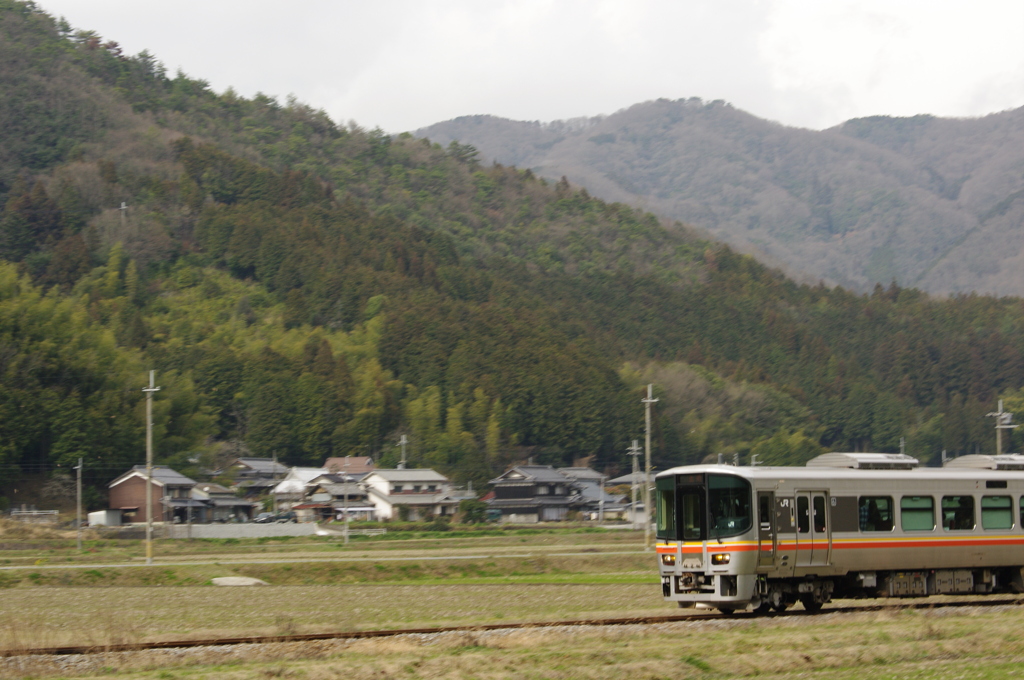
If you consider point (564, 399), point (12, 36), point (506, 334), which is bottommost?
point (564, 399)

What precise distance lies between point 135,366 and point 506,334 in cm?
3424

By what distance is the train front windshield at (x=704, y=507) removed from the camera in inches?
693

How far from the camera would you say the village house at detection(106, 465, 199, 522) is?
228ft

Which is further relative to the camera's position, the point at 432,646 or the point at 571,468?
the point at 571,468

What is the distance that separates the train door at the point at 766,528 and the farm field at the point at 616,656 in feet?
4.92

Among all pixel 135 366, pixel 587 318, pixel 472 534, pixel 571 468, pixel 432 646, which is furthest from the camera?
pixel 587 318

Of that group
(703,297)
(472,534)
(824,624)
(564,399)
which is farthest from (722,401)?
(824,624)

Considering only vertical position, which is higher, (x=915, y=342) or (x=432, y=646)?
(x=915, y=342)

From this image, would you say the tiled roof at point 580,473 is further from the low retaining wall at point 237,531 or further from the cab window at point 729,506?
the cab window at point 729,506

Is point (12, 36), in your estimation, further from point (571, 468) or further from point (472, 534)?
point (472, 534)

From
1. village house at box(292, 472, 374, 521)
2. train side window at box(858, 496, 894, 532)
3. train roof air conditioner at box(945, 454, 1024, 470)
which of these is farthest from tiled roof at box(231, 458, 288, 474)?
train side window at box(858, 496, 894, 532)

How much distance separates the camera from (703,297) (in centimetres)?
14100

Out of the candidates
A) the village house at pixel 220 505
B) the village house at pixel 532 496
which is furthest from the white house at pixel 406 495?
the village house at pixel 220 505

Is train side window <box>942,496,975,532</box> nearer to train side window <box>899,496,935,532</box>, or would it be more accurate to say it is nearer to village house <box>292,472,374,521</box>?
train side window <box>899,496,935,532</box>
